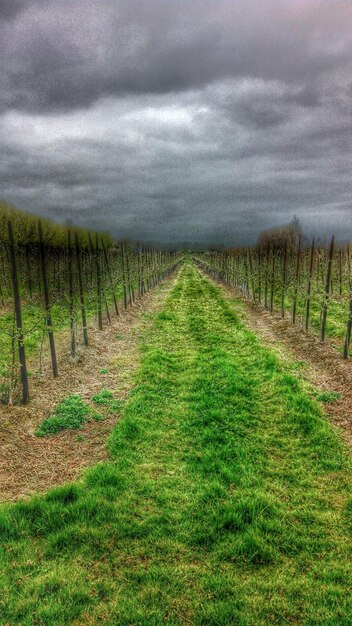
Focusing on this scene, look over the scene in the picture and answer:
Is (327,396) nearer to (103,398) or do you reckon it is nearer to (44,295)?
(103,398)

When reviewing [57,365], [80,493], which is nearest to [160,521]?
[80,493]

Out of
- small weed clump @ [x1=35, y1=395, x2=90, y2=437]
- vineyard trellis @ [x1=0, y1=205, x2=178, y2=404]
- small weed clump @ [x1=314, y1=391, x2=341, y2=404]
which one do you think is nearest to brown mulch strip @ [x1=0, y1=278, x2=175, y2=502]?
small weed clump @ [x1=35, y1=395, x2=90, y2=437]

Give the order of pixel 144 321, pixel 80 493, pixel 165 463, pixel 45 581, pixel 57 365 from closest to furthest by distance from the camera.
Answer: pixel 45 581, pixel 80 493, pixel 165 463, pixel 57 365, pixel 144 321

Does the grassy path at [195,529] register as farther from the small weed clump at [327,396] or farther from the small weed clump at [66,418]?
the small weed clump at [66,418]

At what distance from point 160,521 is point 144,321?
16458 millimetres

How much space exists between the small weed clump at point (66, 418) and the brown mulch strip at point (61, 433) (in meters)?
0.18

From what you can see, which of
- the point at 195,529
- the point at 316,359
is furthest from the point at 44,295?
the point at 195,529

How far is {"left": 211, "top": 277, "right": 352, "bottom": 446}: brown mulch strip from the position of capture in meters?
9.23

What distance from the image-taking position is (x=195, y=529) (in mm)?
5406

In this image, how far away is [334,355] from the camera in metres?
13.4

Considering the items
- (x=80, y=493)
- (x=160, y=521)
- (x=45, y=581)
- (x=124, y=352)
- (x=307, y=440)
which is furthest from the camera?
(x=124, y=352)

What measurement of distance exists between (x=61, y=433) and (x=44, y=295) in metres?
6.70

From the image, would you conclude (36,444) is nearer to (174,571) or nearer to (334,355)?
(174,571)

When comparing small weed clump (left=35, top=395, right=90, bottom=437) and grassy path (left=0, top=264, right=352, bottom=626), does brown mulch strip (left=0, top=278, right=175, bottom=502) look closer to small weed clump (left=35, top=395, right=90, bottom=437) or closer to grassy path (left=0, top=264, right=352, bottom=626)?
small weed clump (left=35, top=395, right=90, bottom=437)
